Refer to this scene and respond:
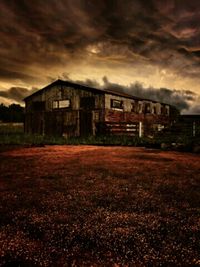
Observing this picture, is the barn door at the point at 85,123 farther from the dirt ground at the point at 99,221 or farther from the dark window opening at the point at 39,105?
the dirt ground at the point at 99,221

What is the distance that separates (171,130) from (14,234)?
18.3 m

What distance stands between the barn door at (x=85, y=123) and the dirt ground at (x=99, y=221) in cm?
1832

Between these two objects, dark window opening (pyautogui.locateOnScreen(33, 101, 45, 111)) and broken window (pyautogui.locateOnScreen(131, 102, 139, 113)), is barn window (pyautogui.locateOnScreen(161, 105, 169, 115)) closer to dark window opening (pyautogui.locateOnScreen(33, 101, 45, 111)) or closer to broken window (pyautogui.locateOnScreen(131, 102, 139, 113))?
broken window (pyautogui.locateOnScreen(131, 102, 139, 113))

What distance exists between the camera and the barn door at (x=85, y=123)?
23219 mm

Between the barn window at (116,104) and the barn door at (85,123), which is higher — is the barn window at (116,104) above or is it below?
above

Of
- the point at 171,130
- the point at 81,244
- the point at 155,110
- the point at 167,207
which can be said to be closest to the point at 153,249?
the point at 81,244

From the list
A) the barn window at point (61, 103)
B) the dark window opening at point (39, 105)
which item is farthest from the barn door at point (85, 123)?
the dark window opening at point (39, 105)

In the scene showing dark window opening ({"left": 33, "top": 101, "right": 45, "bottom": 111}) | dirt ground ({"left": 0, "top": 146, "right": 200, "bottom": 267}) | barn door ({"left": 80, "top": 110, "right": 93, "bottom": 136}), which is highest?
dark window opening ({"left": 33, "top": 101, "right": 45, "bottom": 111})

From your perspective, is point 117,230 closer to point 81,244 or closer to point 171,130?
point 81,244

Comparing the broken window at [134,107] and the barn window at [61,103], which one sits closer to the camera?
the barn window at [61,103]

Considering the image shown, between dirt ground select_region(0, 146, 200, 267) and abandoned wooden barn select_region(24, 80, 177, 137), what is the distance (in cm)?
1604

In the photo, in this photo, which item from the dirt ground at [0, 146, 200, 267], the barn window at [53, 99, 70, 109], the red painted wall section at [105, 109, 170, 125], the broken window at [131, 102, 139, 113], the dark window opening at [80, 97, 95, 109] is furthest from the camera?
the broken window at [131, 102, 139, 113]

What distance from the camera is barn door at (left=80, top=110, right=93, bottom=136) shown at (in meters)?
23.2

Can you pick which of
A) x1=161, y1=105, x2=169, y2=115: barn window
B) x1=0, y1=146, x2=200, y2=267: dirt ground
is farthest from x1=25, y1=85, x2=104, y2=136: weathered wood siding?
x1=0, y1=146, x2=200, y2=267: dirt ground
